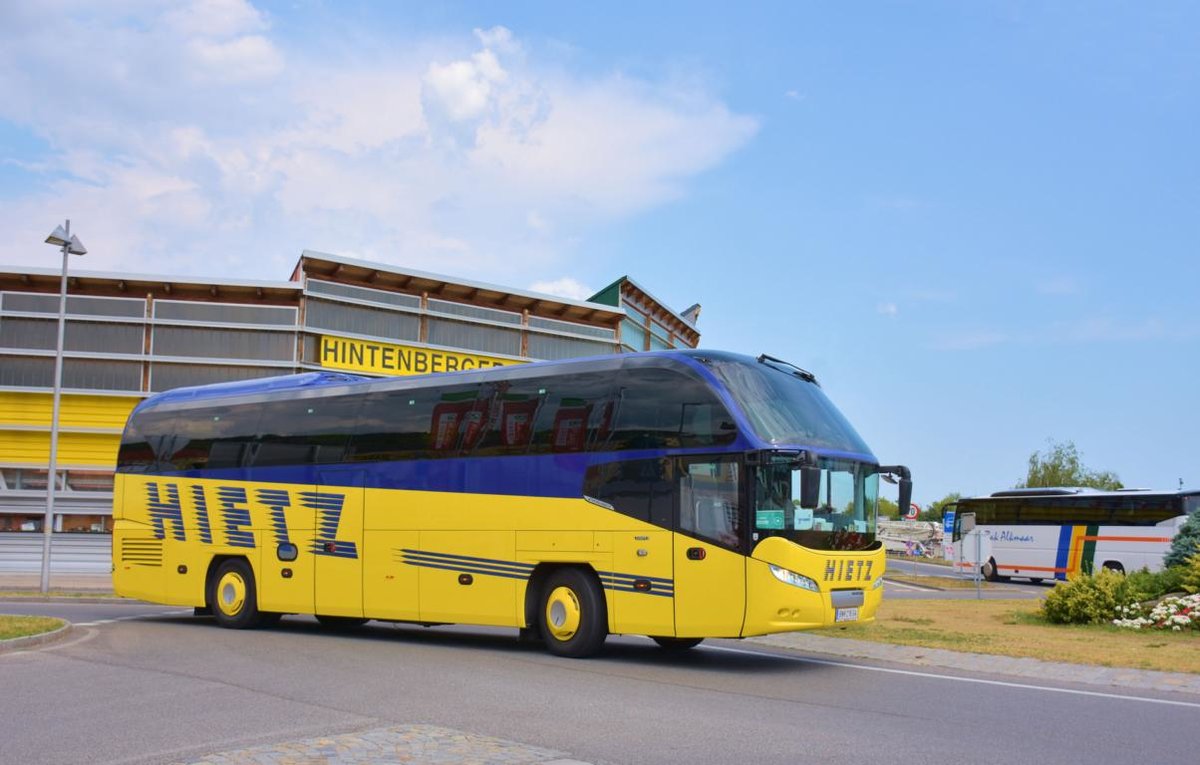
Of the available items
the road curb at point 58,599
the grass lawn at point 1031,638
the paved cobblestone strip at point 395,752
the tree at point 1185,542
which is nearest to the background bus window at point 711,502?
the grass lawn at point 1031,638

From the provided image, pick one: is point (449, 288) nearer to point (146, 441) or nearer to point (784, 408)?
point (146, 441)

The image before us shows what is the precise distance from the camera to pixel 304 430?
17625 mm

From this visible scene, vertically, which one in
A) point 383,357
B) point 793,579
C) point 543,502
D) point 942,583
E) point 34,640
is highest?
point 383,357

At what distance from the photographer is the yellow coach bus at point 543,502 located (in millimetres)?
12789

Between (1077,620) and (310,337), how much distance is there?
25828 millimetres

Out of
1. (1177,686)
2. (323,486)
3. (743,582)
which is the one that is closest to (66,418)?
(323,486)

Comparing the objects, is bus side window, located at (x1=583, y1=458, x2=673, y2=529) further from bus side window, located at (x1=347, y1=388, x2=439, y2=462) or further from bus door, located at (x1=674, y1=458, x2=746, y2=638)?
A: bus side window, located at (x1=347, y1=388, x2=439, y2=462)

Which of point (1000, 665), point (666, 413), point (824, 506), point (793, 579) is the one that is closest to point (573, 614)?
point (666, 413)

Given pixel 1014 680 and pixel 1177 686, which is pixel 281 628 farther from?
pixel 1177 686

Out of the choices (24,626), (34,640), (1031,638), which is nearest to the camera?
(34,640)

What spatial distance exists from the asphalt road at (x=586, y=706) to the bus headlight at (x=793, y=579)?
0.96 meters

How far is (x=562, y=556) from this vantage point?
Result: 1412 cm

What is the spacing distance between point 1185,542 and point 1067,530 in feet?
69.9

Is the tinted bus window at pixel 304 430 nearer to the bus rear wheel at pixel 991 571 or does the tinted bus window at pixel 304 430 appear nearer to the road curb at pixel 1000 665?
the road curb at pixel 1000 665
